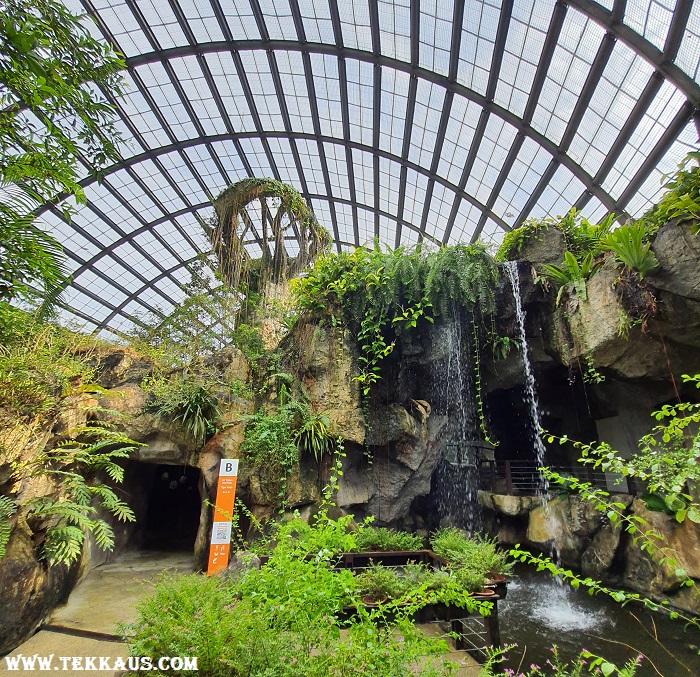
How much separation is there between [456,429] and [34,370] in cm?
619

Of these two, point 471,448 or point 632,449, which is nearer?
point 632,449

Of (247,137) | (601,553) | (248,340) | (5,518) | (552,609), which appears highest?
(247,137)

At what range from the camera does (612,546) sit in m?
5.66

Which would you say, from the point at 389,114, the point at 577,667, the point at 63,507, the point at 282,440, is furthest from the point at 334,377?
the point at 389,114

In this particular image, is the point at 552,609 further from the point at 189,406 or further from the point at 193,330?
the point at 193,330

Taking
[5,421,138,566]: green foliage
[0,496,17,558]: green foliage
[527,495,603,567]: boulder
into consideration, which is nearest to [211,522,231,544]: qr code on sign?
[5,421,138,566]: green foliage

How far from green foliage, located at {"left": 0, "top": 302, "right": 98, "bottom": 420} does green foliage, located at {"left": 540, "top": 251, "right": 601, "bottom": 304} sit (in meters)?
6.47

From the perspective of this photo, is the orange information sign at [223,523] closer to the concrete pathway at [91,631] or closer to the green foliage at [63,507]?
the concrete pathway at [91,631]

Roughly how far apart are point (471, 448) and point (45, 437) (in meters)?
6.91

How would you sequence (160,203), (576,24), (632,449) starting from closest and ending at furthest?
(576,24), (632,449), (160,203)

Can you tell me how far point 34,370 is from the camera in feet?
13.5

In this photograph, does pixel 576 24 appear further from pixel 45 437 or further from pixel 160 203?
pixel 160 203

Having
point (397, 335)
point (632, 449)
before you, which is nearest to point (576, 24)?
point (397, 335)

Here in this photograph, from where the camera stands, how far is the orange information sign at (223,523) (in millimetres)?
3818
